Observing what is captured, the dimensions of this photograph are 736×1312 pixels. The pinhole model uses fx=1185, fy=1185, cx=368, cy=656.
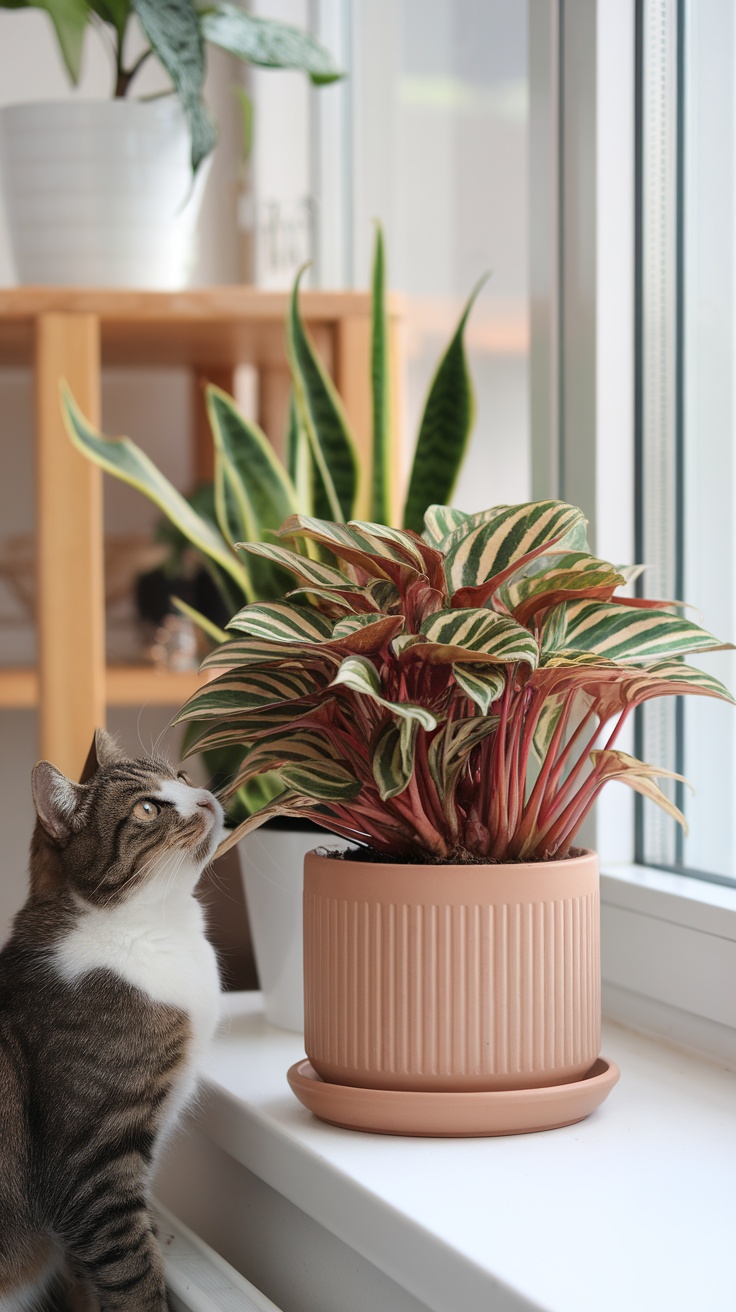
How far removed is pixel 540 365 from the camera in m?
0.92

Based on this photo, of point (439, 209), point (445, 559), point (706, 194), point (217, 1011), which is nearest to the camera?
point (445, 559)

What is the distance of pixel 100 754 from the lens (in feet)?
2.48

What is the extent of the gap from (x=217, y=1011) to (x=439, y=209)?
38.0 inches

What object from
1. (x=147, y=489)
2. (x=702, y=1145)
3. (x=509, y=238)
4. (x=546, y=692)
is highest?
(x=509, y=238)

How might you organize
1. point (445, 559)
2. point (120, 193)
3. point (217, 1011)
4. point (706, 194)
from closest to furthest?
point (445, 559), point (217, 1011), point (706, 194), point (120, 193)

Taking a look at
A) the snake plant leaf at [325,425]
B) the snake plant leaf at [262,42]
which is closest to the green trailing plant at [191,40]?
the snake plant leaf at [262,42]

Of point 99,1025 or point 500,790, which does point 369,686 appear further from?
point 99,1025

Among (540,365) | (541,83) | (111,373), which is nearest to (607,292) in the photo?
(540,365)

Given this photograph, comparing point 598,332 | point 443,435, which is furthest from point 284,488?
point 598,332

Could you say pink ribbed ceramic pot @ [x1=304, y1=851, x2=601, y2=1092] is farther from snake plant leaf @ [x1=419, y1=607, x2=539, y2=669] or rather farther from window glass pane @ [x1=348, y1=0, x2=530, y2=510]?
window glass pane @ [x1=348, y1=0, x2=530, y2=510]

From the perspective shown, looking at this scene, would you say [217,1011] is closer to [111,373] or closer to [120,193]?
[120,193]

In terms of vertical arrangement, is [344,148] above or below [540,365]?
above

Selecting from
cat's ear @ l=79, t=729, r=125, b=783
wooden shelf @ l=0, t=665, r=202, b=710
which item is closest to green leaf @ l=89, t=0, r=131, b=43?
wooden shelf @ l=0, t=665, r=202, b=710

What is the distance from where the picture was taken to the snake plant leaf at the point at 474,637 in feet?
1.73
